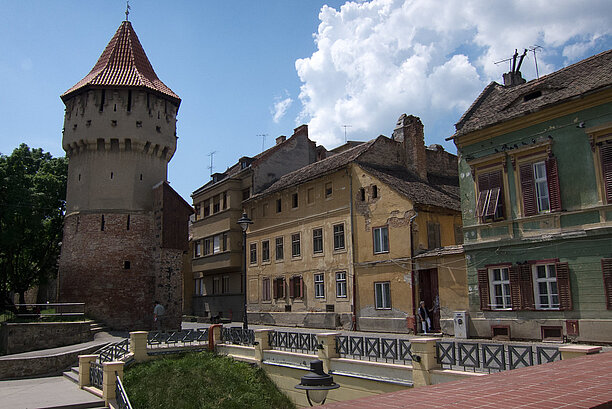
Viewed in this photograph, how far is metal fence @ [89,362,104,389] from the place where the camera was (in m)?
16.7

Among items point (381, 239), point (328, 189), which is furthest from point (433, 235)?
point (328, 189)

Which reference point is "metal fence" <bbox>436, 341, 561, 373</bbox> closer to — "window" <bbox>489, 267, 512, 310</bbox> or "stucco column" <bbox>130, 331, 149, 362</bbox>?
"window" <bbox>489, 267, 512, 310</bbox>

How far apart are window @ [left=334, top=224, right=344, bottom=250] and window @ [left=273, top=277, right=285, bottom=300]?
5970 mm

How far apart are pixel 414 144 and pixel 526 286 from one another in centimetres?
1522

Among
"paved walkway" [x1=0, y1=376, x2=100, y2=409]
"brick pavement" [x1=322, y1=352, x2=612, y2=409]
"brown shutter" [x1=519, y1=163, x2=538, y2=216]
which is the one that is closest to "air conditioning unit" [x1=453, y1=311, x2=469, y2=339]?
"brown shutter" [x1=519, y1=163, x2=538, y2=216]

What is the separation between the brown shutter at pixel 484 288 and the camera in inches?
799

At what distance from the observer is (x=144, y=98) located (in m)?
32.4

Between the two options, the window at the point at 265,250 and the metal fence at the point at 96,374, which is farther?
the window at the point at 265,250

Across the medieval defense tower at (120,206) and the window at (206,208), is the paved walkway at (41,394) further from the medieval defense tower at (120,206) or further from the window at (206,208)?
the window at (206,208)

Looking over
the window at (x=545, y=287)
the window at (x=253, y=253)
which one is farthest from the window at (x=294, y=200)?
the window at (x=545, y=287)

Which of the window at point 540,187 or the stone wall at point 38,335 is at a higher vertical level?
the window at point 540,187

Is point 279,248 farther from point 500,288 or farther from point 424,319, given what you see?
point 500,288

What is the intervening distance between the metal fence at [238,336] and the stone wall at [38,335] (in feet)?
29.9

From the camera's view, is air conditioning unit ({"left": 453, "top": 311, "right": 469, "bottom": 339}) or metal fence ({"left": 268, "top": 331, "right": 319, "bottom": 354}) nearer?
metal fence ({"left": 268, "top": 331, "right": 319, "bottom": 354})
